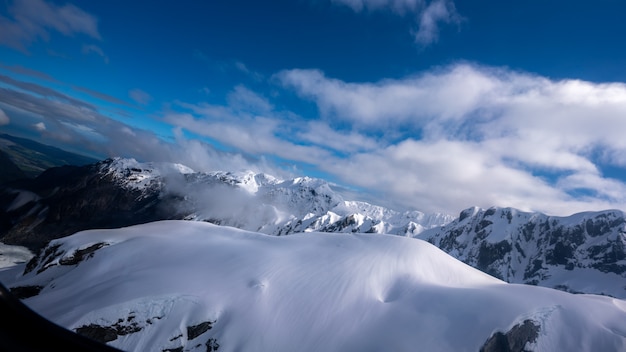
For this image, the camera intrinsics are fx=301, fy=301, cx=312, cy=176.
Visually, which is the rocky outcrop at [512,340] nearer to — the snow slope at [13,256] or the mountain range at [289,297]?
the mountain range at [289,297]

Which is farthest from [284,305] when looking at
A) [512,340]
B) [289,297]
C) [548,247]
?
[548,247]

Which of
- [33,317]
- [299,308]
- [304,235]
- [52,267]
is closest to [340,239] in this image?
[304,235]

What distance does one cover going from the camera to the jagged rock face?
5315 inches

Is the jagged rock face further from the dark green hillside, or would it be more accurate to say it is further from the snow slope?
the dark green hillside

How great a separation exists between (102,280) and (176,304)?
28.1 feet

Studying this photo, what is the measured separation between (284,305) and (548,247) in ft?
602

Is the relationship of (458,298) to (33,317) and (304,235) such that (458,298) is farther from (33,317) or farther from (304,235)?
(33,317)

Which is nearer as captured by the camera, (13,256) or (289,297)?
(289,297)

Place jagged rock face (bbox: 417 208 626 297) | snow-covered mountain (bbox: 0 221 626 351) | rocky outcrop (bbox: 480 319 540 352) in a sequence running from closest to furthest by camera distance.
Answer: rocky outcrop (bbox: 480 319 540 352), snow-covered mountain (bbox: 0 221 626 351), jagged rock face (bbox: 417 208 626 297)

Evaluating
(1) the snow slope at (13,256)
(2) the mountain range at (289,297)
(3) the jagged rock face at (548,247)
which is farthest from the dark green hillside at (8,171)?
(3) the jagged rock face at (548,247)

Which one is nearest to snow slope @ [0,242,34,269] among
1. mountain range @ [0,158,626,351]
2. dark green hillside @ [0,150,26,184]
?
dark green hillside @ [0,150,26,184]

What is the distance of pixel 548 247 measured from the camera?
158 meters

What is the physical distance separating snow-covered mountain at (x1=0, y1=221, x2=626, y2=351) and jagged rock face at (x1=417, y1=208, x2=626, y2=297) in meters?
140

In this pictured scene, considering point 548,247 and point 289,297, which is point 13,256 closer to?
point 289,297
